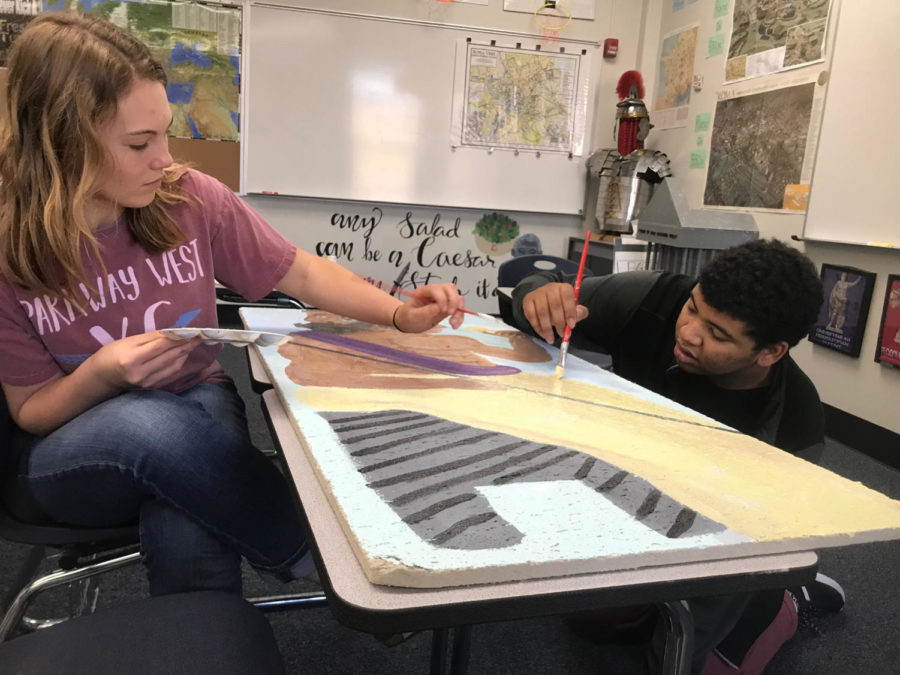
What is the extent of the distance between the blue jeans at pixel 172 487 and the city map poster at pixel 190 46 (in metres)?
2.96

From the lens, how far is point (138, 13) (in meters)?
3.22

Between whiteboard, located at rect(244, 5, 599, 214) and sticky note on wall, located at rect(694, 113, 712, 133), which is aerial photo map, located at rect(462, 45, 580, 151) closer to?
whiteboard, located at rect(244, 5, 599, 214)

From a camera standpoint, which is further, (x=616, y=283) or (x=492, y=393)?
(x=616, y=283)

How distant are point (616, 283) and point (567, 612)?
1.04 meters

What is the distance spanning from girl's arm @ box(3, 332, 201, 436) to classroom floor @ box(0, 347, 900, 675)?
652 mm

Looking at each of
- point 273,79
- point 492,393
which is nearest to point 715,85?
point 273,79

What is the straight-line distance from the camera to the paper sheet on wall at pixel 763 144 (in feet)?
8.47

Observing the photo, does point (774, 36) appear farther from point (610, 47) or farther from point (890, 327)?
point (890, 327)

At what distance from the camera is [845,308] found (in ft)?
8.00

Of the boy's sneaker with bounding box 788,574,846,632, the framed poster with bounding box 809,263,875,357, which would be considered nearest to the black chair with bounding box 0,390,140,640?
the boy's sneaker with bounding box 788,574,846,632

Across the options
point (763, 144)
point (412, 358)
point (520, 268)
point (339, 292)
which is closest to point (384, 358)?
point (412, 358)

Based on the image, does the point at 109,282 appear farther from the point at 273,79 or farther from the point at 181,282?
the point at 273,79

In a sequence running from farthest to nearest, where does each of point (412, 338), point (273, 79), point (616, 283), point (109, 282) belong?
1. point (273, 79)
2. point (616, 283)
3. point (412, 338)
4. point (109, 282)

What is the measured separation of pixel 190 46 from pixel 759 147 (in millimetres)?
2747
